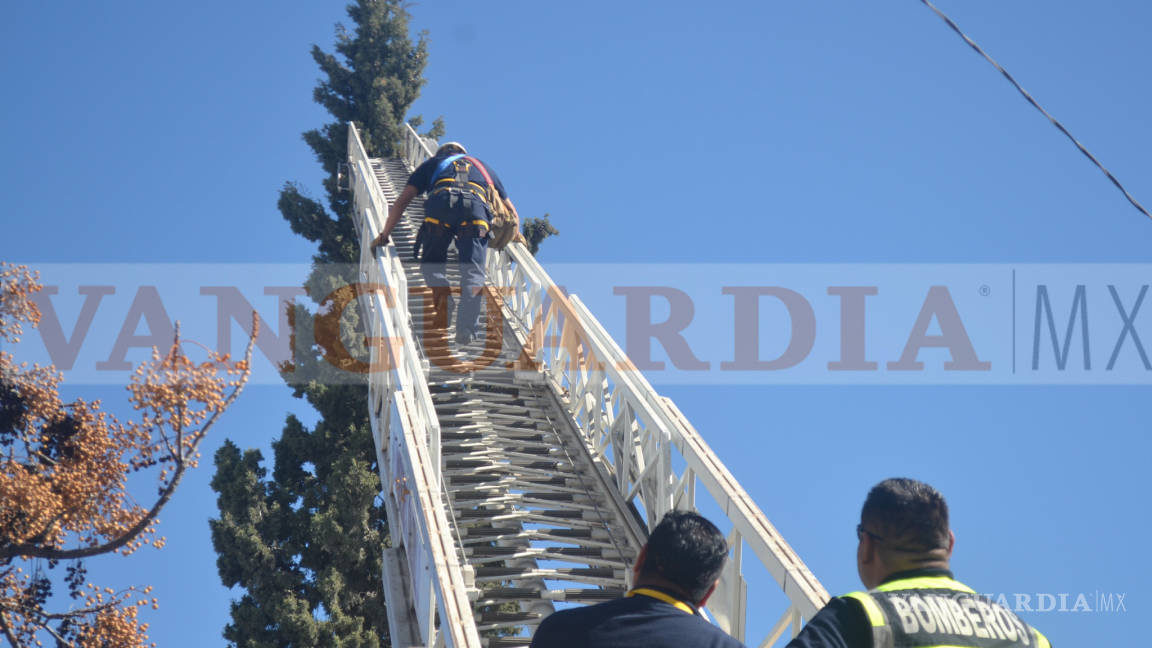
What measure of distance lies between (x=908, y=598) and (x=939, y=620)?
81 mm

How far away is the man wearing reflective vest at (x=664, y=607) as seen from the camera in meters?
2.78

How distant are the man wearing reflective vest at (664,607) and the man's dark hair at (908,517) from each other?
1.55 ft

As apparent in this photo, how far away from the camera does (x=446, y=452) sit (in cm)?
752

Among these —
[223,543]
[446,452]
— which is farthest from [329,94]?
[446,452]

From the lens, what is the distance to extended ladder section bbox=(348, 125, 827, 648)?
17.5 feet

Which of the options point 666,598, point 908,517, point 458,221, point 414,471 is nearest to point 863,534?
point 908,517

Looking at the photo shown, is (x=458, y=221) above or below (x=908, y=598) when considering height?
above

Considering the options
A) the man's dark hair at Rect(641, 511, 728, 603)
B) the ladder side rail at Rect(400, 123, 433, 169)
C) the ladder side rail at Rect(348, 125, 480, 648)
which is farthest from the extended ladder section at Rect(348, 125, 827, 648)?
the ladder side rail at Rect(400, 123, 433, 169)

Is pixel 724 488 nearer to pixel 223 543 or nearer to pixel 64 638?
pixel 64 638

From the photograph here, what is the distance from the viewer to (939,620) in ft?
7.93

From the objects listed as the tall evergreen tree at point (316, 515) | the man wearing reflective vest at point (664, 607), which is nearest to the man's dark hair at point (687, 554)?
the man wearing reflective vest at point (664, 607)

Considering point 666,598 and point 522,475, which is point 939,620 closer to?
point 666,598

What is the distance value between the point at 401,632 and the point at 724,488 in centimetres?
211

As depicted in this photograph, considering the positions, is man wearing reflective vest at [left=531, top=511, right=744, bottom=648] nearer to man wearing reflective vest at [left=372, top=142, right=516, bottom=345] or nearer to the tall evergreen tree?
man wearing reflective vest at [left=372, top=142, right=516, bottom=345]
